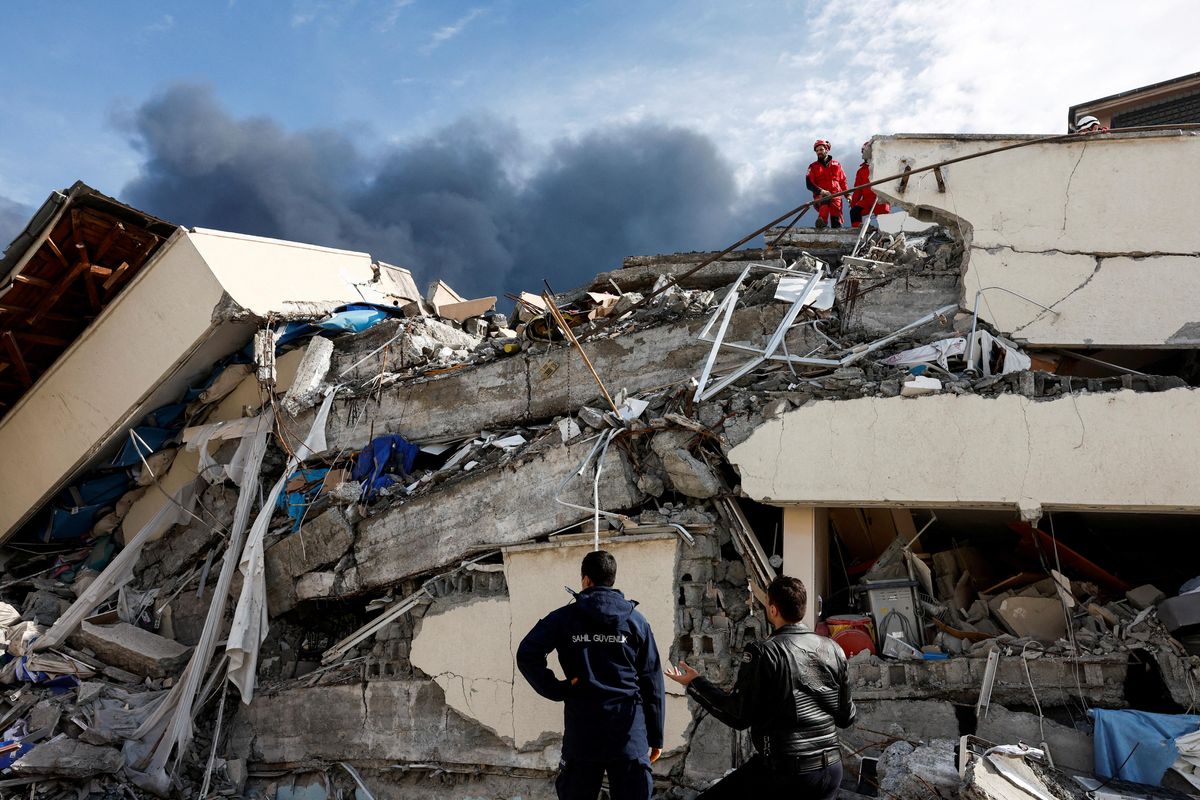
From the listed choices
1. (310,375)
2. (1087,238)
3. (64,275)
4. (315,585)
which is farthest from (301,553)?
(1087,238)

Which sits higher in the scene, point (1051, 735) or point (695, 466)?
point (695, 466)

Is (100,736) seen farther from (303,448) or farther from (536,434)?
Answer: (536,434)

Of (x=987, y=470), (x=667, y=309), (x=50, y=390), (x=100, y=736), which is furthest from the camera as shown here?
(x=50, y=390)

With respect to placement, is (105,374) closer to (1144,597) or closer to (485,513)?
(485,513)

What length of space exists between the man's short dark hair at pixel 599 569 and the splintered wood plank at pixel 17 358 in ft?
25.2

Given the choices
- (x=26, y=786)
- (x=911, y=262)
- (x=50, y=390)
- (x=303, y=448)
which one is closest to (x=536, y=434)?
(x=303, y=448)

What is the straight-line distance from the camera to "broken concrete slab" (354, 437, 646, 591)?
668 cm

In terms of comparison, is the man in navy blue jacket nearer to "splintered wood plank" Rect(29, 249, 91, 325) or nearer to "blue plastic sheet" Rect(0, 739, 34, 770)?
"blue plastic sheet" Rect(0, 739, 34, 770)

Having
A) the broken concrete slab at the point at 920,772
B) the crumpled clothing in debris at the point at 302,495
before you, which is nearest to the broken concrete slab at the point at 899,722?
the broken concrete slab at the point at 920,772

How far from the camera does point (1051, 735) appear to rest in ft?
17.5

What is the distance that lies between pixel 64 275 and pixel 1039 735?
Answer: 31.0ft

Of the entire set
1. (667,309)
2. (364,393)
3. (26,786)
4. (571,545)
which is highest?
(667,309)

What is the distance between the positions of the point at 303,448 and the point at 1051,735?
21.4 feet

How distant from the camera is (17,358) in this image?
938 centimetres
